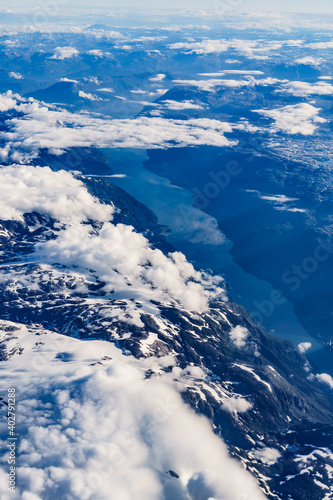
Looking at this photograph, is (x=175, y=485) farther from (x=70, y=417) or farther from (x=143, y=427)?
(x=70, y=417)

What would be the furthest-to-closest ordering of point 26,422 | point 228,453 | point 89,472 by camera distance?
1. point 228,453
2. point 26,422
3. point 89,472

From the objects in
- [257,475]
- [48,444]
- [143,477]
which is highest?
[48,444]

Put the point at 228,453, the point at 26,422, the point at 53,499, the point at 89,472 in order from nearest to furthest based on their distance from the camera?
the point at 53,499 → the point at 89,472 → the point at 26,422 → the point at 228,453

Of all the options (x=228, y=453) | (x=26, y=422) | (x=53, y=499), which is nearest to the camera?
(x=53, y=499)

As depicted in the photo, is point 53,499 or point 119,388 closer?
point 53,499

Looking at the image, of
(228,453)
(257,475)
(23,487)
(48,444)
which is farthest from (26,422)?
(257,475)

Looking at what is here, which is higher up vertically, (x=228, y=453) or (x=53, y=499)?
(x=53, y=499)

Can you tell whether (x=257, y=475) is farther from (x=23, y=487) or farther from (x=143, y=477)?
(x=23, y=487)

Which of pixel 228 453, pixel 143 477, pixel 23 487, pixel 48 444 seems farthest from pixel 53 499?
pixel 228 453

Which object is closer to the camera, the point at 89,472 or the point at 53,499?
the point at 53,499
